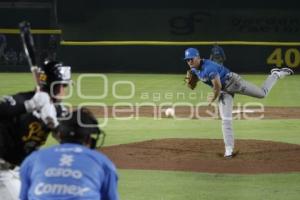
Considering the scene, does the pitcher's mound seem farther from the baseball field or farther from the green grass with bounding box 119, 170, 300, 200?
the green grass with bounding box 119, 170, 300, 200

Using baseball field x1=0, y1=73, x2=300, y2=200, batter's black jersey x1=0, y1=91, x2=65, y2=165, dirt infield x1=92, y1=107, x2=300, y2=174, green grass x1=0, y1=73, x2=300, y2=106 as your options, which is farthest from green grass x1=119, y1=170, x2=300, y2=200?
green grass x1=0, y1=73, x2=300, y2=106

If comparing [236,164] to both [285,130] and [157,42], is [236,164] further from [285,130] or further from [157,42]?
[157,42]

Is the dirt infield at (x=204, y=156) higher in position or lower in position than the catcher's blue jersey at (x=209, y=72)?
A: lower

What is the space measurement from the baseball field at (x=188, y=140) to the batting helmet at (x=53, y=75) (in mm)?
2793

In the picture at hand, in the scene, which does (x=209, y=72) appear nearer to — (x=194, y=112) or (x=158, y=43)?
(x=194, y=112)

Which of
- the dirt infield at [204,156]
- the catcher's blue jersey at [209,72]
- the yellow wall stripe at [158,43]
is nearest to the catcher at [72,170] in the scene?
the dirt infield at [204,156]

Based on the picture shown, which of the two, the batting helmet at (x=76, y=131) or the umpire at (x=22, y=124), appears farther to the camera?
the umpire at (x=22, y=124)

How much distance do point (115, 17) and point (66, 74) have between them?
21526 millimetres

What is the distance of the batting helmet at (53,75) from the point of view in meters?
5.20

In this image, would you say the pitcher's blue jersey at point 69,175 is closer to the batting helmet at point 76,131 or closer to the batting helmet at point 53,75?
the batting helmet at point 76,131

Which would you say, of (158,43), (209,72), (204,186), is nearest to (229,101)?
(209,72)

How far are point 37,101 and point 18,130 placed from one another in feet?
1.46

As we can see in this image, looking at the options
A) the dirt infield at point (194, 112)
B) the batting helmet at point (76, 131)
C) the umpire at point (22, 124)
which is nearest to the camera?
the batting helmet at point (76, 131)

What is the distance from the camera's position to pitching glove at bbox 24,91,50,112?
4.91 m
